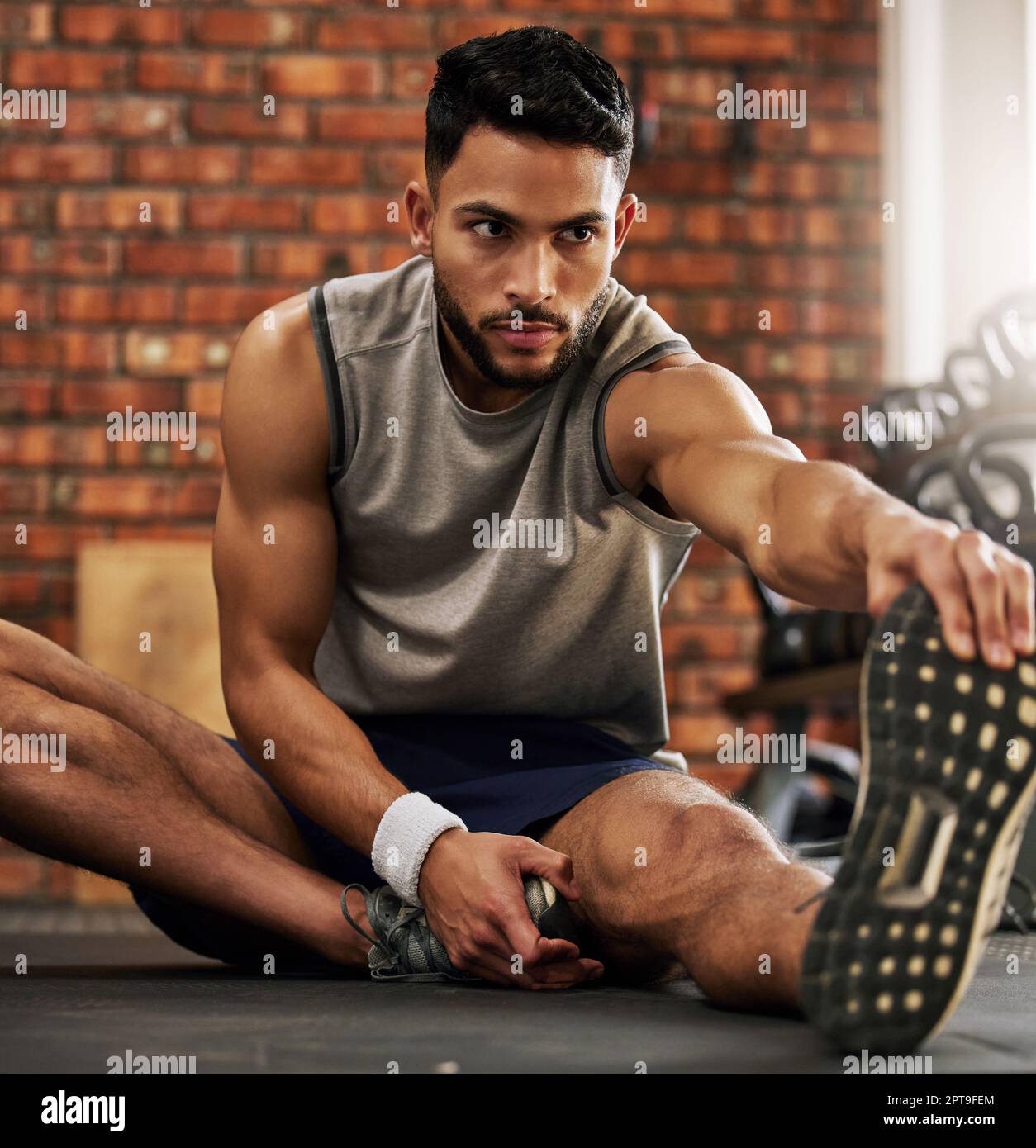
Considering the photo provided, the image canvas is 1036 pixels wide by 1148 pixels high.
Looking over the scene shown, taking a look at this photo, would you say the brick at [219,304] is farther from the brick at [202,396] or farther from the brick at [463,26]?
the brick at [463,26]

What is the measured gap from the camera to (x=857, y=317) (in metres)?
3.27

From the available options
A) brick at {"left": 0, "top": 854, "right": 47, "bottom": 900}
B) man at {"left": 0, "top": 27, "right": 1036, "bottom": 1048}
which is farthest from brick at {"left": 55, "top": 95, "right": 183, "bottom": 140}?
man at {"left": 0, "top": 27, "right": 1036, "bottom": 1048}

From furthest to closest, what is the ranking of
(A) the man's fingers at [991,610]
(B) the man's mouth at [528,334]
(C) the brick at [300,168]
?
(C) the brick at [300,168] < (B) the man's mouth at [528,334] < (A) the man's fingers at [991,610]

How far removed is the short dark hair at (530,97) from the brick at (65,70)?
197 centimetres

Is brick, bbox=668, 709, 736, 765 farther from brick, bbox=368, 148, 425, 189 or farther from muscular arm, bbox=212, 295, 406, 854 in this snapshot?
muscular arm, bbox=212, 295, 406, 854

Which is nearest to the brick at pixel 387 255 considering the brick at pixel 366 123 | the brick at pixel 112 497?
the brick at pixel 366 123

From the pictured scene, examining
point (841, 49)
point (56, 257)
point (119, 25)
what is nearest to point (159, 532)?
point (56, 257)

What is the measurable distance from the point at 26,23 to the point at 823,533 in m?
2.74

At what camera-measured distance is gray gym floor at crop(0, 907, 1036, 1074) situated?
0.81 m

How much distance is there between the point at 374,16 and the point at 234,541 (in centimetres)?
210

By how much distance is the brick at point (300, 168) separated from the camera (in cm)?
312

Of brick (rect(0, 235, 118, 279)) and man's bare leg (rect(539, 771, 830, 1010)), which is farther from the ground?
brick (rect(0, 235, 118, 279))

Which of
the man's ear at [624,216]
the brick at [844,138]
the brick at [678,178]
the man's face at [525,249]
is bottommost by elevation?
the man's face at [525,249]
